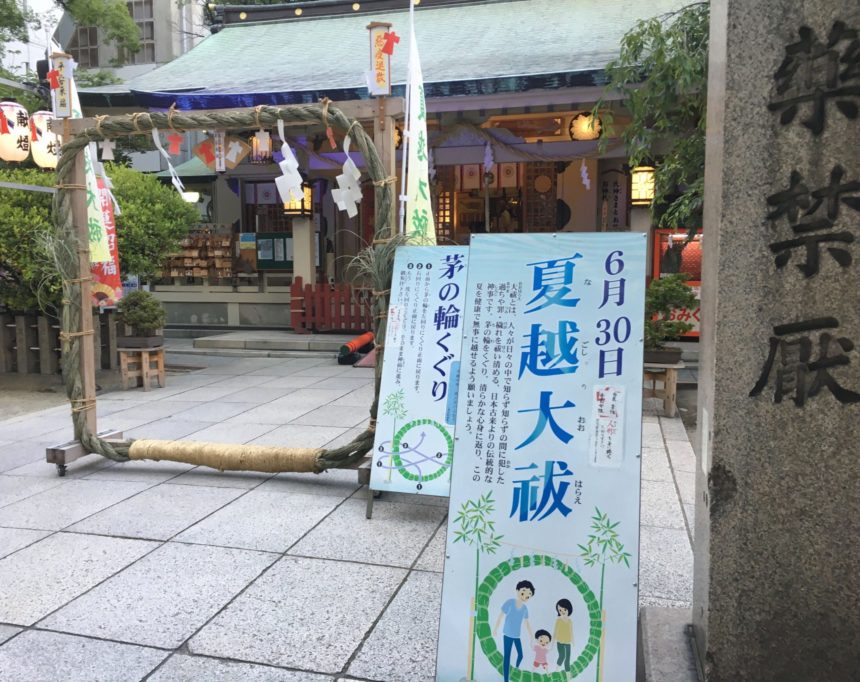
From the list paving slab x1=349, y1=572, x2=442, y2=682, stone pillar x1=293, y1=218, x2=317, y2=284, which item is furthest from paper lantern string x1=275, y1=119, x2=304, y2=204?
stone pillar x1=293, y1=218, x2=317, y2=284

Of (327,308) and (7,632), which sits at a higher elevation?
(327,308)

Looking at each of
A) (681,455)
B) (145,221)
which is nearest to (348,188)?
(681,455)

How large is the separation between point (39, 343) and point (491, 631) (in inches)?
364

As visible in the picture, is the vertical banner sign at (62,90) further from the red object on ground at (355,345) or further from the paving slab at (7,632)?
the red object on ground at (355,345)

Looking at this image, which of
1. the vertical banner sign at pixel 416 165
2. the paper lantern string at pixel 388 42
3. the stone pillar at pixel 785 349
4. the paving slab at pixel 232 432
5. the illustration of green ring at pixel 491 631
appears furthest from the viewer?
the paving slab at pixel 232 432

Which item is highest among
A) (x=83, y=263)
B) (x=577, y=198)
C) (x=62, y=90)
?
(x=577, y=198)

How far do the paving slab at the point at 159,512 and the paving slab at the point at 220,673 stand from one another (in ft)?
4.57

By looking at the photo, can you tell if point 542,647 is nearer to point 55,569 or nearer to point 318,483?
point 55,569

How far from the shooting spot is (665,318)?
743 centimetres

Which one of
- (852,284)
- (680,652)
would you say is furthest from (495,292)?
(680,652)

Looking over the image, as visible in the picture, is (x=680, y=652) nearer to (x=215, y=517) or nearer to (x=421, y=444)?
(x=421, y=444)

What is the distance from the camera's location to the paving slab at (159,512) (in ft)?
13.5

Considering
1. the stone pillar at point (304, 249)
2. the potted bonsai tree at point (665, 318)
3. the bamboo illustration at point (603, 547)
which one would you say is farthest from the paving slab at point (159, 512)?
the stone pillar at point (304, 249)

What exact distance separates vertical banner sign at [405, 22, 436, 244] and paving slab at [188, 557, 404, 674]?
220 centimetres
